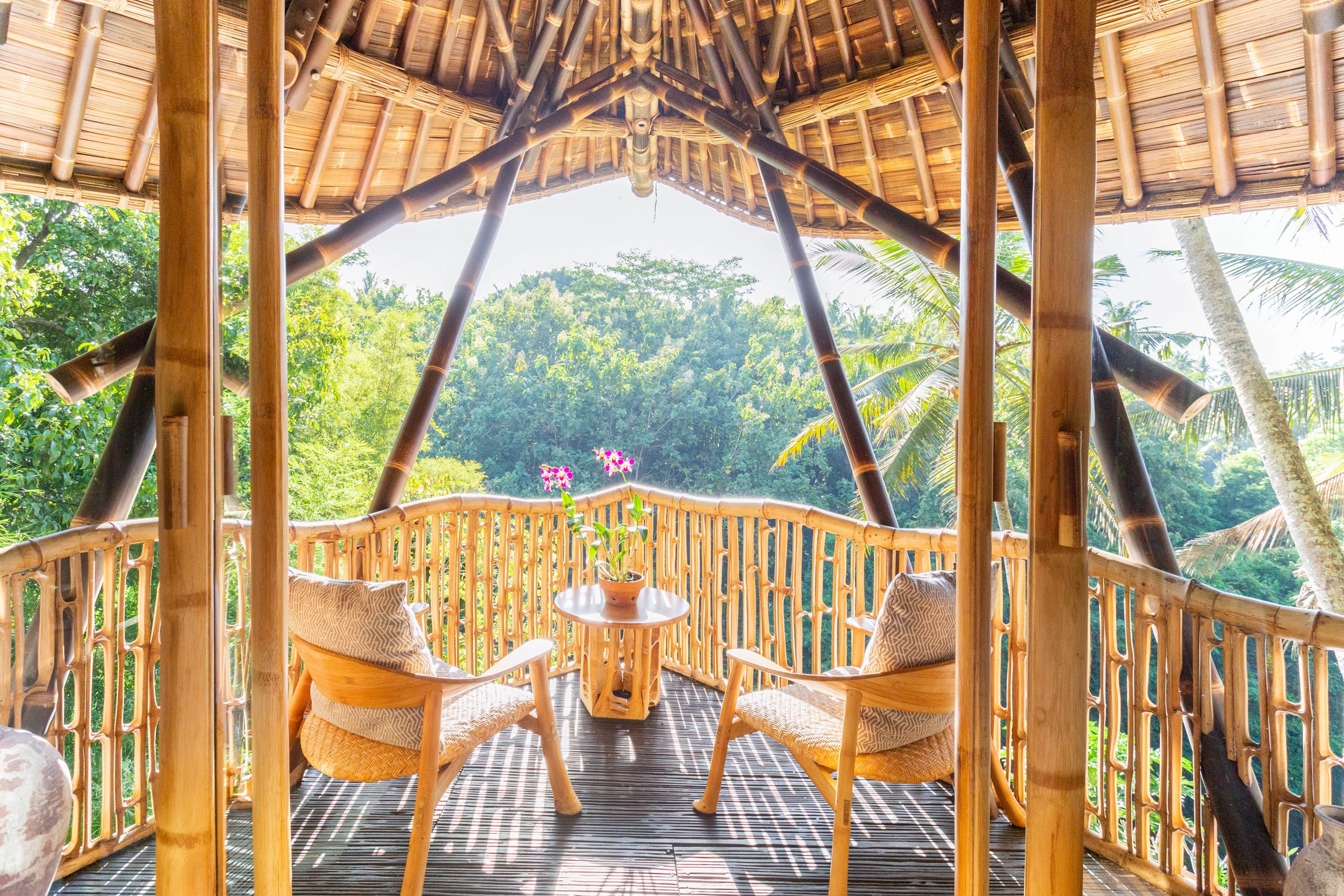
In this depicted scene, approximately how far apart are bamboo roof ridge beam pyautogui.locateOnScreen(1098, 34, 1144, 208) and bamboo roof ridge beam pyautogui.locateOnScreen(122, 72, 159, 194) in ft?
11.8

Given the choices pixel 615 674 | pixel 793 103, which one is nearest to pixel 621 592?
pixel 615 674

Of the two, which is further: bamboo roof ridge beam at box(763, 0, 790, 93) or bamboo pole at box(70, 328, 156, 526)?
bamboo roof ridge beam at box(763, 0, 790, 93)

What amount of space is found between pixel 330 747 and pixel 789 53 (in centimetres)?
350

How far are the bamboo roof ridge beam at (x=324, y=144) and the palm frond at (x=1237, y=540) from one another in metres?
8.93

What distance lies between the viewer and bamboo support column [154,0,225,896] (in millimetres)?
1210

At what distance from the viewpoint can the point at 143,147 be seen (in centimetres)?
267

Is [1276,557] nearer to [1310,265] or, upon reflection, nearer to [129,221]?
[1310,265]

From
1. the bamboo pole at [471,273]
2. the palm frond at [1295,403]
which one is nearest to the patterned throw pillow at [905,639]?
the bamboo pole at [471,273]

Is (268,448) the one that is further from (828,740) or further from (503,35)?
(503,35)

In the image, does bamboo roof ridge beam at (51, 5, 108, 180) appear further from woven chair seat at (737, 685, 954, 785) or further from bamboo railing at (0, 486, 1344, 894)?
woven chair seat at (737, 685, 954, 785)

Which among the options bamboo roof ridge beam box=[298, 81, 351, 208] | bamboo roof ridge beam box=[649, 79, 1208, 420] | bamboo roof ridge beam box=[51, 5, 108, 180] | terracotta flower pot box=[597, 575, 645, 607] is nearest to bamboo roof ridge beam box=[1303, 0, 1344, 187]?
bamboo roof ridge beam box=[649, 79, 1208, 420]

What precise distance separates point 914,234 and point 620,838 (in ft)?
7.44

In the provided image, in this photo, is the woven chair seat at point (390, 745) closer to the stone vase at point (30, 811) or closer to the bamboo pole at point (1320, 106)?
the stone vase at point (30, 811)

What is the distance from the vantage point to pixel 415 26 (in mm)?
3002
